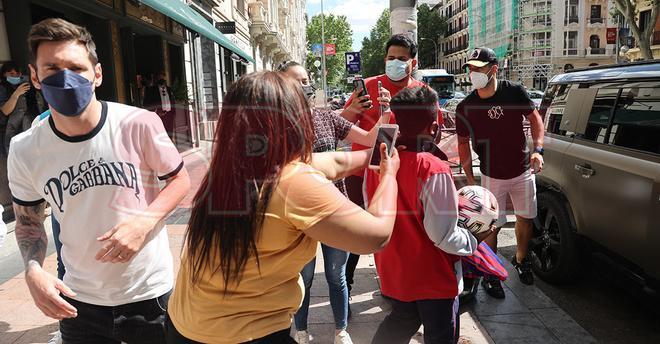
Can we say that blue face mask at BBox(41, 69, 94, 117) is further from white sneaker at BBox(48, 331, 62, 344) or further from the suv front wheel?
the suv front wheel

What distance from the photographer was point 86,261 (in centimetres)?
190

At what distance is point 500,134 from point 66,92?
10.2 ft

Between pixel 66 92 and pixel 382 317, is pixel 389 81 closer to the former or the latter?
pixel 382 317

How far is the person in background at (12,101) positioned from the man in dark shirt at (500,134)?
491 cm

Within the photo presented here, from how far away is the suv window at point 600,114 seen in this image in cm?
351

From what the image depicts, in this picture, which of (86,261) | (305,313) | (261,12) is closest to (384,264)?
(305,313)

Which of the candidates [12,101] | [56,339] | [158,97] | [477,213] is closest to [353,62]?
Answer: [158,97]

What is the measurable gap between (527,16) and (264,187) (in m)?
60.1

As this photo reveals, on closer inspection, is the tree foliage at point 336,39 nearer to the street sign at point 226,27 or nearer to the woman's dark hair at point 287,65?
the street sign at point 226,27

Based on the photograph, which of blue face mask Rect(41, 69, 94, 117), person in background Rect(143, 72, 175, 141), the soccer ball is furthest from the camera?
person in background Rect(143, 72, 175, 141)

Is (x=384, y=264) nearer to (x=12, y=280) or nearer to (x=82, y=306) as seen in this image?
(x=82, y=306)

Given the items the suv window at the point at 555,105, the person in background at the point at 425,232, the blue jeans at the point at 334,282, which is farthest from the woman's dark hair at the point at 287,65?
the suv window at the point at 555,105

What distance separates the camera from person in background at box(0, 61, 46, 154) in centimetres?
535

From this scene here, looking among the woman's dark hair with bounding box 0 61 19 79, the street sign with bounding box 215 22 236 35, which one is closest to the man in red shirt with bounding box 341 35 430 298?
the woman's dark hair with bounding box 0 61 19 79
